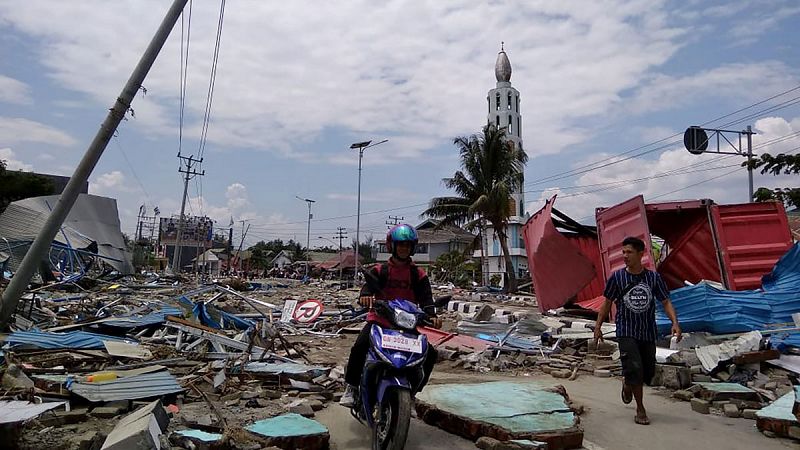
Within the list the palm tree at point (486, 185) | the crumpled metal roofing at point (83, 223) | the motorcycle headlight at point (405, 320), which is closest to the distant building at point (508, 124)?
the palm tree at point (486, 185)

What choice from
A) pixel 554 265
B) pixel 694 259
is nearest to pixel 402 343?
pixel 694 259

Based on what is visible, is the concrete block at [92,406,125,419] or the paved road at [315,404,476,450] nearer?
the paved road at [315,404,476,450]

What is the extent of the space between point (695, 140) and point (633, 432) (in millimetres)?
15271

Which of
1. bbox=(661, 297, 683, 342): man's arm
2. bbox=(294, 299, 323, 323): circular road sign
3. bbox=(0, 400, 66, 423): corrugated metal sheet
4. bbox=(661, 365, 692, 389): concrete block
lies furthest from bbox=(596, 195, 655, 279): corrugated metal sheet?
bbox=(0, 400, 66, 423): corrugated metal sheet

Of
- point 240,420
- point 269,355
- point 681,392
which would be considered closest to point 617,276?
point 681,392

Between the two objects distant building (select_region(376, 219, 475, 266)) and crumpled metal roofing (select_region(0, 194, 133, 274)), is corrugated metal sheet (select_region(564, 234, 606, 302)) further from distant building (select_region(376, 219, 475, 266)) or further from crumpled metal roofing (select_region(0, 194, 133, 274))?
distant building (select_region(376, 219, 475, 266))

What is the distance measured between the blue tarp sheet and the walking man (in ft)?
11.5

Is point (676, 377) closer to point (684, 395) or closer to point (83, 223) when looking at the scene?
point (684, 395)

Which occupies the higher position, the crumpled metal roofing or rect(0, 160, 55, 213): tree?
rect(0, 160, 55, 213): tree

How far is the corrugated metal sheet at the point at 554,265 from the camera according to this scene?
42.9 ft

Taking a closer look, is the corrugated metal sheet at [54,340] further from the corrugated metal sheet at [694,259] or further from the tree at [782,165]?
the tree at [782,165]

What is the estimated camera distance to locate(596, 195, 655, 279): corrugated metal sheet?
10469 mm

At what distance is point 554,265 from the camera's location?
1337 centimetres

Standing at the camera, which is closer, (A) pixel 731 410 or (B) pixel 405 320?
(B) pixel 405 320
